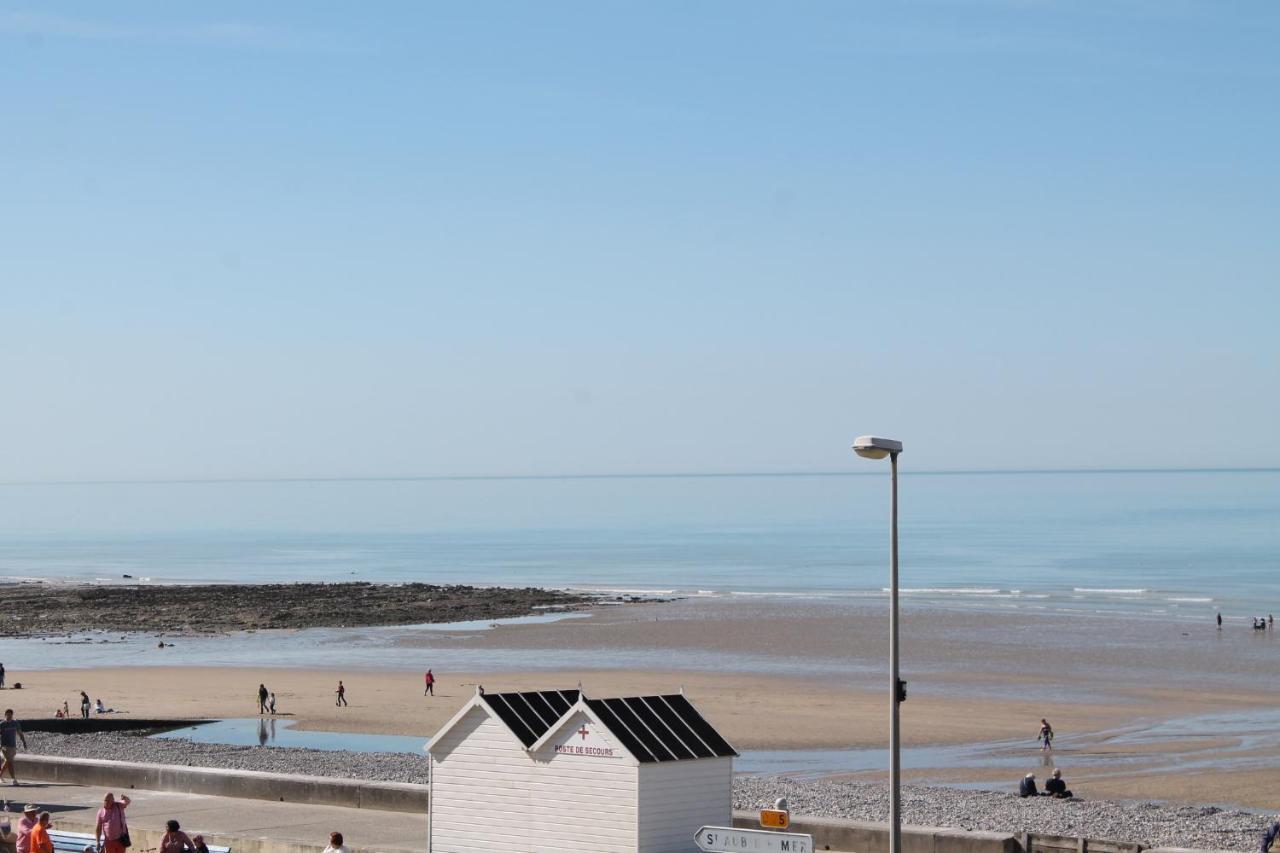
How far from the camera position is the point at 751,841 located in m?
14.0

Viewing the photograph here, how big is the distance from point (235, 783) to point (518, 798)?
827cm

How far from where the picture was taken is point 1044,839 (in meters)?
20.2

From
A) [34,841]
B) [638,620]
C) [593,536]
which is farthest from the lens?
[593,536]

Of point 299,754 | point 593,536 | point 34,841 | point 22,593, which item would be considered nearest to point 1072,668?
point 299,754

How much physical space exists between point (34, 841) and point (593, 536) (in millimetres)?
154694

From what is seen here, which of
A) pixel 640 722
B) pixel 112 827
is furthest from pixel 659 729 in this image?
pixel 112 827

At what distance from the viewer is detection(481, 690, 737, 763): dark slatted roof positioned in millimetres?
17344

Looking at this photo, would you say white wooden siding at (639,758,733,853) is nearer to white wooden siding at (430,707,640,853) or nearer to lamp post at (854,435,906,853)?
white wooden siding at (430,707,640,853)

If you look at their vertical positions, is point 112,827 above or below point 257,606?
below

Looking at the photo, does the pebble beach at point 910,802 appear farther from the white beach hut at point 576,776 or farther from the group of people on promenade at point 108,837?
the group of people on promenade at point 108,837

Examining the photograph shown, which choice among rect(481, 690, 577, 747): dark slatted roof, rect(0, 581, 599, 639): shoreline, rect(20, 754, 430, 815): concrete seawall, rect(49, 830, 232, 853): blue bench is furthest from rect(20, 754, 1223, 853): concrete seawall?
rect(0, 581, 599, 639): shoreline

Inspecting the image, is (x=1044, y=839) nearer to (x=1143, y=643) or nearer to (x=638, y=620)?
(x=1143, y=643)

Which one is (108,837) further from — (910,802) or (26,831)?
(910,802)

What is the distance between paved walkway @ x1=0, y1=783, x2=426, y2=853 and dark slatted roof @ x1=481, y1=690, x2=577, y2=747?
2.66 m
